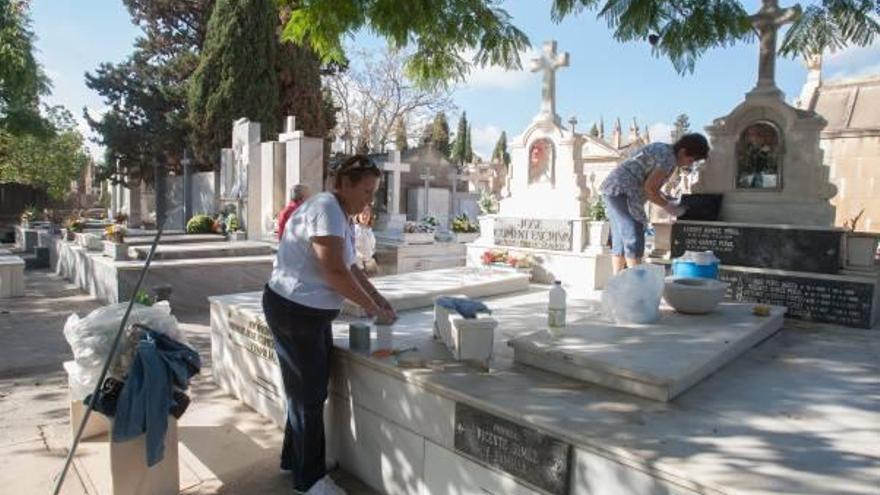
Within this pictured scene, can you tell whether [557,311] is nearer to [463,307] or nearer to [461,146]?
[463,307]

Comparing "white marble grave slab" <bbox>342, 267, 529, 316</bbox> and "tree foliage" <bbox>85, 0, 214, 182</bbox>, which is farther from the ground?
"tree foliage" <bbox>85, 0, 214, 182</bbox>

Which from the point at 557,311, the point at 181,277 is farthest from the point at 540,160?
the point at 181,277

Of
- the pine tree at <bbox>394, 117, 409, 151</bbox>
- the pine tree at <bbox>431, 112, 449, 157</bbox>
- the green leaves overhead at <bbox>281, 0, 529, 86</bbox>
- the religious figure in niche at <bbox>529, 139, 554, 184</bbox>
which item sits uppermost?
the pine tree at <bbox>431, 112, 449, 157</bbox>

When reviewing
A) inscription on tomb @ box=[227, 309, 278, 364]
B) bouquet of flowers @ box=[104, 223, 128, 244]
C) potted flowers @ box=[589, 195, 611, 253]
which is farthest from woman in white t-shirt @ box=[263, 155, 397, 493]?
bouquet of flowers @ box=[104, 223, 128, 244]

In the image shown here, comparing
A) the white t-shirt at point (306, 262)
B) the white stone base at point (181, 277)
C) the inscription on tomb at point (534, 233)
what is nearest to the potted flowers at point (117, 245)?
the white stone base at point (181, 277)

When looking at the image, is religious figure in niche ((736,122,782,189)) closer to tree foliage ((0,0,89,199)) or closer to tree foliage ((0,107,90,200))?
tree foliage ((0,0,89,199))

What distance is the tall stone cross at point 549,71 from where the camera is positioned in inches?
303

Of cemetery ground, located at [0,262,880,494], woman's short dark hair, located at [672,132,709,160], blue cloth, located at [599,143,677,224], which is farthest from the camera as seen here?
blue cloth, located at [599,143,677,224]

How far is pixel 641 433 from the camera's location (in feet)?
7.55

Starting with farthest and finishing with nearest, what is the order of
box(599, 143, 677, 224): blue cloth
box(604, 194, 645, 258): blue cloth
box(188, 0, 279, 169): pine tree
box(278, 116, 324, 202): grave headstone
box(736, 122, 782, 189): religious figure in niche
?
1. box(188, 0, 279, 169): pine tree
2. box(278, 116, 324, 202): grave headstone
3. box(736, 122, 782, 189): religious figure in niche
4. box(604, 194, 645, 258): blue cloth
5. box(599, 143, 677, 224): blue cloth

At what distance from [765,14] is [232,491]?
559 cm

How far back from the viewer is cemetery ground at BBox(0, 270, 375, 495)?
3.21 metres

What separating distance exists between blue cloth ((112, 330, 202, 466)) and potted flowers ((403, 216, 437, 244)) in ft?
31.2

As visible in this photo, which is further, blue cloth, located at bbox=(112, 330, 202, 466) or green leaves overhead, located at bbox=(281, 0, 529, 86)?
green leaves overhead, located at bbox=(281, 0, 529, 86)
